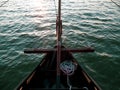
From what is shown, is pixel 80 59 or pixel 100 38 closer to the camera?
pixel 80 59

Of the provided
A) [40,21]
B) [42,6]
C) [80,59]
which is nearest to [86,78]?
[80,59]

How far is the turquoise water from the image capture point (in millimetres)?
12039

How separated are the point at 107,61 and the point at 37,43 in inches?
241

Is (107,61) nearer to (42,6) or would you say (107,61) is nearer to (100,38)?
(100,38)

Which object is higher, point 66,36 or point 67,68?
point 67,68

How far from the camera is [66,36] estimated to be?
1770 cm

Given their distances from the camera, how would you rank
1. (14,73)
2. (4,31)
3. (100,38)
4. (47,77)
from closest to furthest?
(47,77) → (14,73) → (100,38) → (4,31)

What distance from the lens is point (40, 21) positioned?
22750 mm

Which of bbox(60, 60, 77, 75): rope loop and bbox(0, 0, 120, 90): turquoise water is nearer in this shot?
bbox(60, 60, 77, 75): rope loop

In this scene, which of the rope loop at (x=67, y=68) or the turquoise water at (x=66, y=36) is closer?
the rope loop at (x=67, y=68)

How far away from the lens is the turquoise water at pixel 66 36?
1204 centimetres

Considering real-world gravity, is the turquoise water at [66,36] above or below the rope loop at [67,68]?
below

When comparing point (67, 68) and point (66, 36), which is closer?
point (67, 68)

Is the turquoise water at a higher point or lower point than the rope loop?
lower
